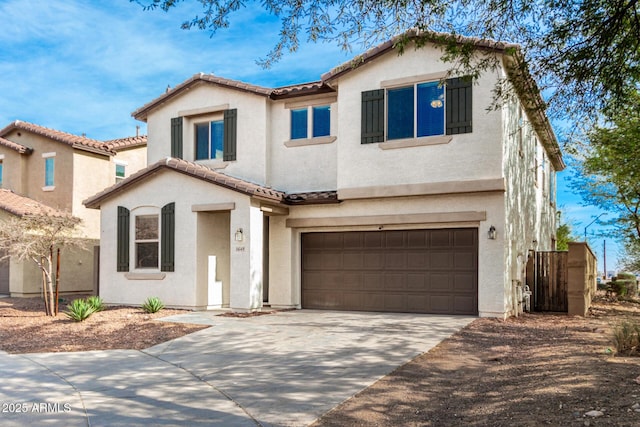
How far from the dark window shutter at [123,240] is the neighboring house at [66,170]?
6649 millimetres

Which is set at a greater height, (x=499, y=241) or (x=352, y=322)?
(x=499, y=241)

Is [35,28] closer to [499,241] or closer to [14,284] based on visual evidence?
[499,241]

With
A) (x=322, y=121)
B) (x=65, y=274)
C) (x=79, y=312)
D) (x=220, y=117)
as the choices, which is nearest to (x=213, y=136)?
(x=220, y=117)

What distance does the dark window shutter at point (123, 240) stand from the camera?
54.4 ft

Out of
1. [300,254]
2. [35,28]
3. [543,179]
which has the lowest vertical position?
[300,254]

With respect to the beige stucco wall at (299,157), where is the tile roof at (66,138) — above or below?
above

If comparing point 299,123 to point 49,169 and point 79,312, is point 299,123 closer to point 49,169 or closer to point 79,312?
point 79,312

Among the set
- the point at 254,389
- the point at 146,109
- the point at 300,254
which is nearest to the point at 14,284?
the point at 146,109

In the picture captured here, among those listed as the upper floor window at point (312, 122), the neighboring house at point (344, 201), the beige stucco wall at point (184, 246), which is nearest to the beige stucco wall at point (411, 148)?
the neighboring house at point (344, 201)

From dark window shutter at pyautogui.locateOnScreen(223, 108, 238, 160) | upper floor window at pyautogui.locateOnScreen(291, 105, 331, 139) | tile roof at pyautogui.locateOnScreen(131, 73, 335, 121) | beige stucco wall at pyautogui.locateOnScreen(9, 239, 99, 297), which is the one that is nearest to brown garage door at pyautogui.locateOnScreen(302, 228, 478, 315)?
upper floor window at pyautogui.locateOnScreen(291, 105, 331, 139)

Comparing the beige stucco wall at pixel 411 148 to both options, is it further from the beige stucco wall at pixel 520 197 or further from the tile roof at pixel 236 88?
the tile roof at pixel 236 88

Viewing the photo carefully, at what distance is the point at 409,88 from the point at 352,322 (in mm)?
6468

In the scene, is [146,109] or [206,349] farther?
[146,109]

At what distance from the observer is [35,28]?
10.4 meters
